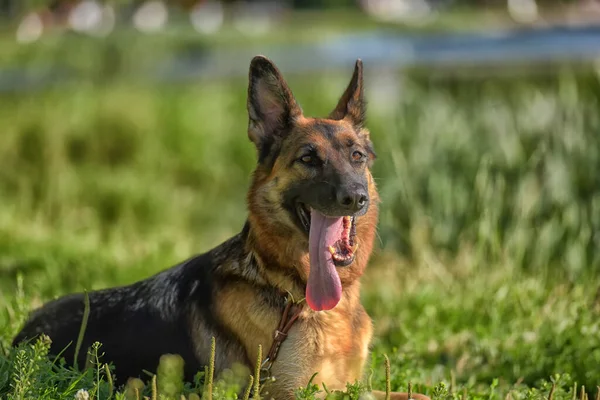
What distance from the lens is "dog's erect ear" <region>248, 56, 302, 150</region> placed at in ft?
14.1

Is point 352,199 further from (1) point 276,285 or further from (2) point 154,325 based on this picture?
(2) point 154,325

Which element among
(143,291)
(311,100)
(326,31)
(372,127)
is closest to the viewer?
(143,291)

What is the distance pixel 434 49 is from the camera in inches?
977

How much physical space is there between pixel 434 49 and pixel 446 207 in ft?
58.3

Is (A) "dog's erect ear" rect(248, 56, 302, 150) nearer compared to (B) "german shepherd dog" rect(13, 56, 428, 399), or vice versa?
(B) "german shepherd dog" rect(13, 56, 428, 399)

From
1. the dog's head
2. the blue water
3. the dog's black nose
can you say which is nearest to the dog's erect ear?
the dog's head

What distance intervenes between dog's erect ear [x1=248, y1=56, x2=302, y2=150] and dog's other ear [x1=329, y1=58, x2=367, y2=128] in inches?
11.6

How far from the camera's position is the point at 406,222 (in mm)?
8320

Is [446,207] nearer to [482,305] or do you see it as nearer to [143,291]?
[482,305]

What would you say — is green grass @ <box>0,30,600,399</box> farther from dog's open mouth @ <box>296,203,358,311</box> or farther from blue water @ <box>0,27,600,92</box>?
blue water @ <box>0,27,600,92</box>

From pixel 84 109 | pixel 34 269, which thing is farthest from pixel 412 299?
pixel 84 109

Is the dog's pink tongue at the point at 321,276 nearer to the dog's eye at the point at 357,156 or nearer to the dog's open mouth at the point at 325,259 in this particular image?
the dog's open mouth at the point at 325,259

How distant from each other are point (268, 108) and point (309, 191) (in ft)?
1.91

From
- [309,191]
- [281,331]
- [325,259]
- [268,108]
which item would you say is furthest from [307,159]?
[281,331]
